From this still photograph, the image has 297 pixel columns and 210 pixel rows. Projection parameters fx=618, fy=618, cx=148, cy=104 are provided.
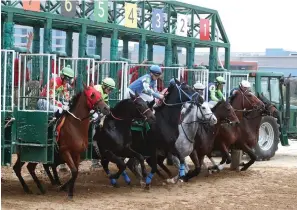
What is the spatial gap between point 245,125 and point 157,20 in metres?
4.75

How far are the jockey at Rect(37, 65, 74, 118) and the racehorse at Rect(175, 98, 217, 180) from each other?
211 cm

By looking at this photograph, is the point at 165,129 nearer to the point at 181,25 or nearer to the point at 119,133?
the point at 119,133

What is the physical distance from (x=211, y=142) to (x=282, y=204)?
2701 millimetres

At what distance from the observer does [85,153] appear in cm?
987

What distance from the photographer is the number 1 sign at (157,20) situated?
1612cm

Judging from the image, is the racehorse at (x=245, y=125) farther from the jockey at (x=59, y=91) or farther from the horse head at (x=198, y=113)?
the jockey at (x=59, y=91)

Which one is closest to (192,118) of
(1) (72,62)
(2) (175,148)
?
(2) (175,148)

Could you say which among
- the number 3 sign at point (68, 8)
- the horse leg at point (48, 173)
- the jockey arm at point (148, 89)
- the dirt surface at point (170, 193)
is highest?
the number 3 sign at point (68, 8)

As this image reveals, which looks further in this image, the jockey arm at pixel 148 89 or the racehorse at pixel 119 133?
the jockey arm at pixel 148 89

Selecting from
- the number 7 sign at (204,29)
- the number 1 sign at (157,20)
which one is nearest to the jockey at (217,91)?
the number 1 sign at (157,20)

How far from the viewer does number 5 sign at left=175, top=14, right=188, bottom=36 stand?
17.1 meters

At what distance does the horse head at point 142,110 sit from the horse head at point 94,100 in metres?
0.77

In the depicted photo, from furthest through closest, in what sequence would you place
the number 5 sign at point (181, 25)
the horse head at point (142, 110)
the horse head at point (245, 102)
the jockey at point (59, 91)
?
1. the number 5 sign at point (181, 25)
2. the horse head at point (245, 102)
3. the horse head at point (142, 110)
4. the jockey at point (59, 91)

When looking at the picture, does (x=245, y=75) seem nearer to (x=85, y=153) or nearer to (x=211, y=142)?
(x=211, y=142)
